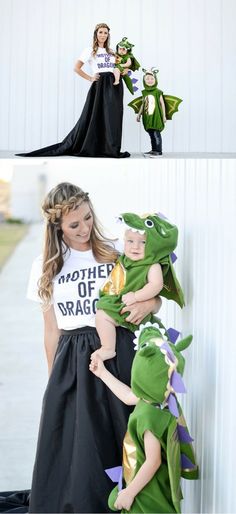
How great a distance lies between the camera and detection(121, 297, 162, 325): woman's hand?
A: 111 inches

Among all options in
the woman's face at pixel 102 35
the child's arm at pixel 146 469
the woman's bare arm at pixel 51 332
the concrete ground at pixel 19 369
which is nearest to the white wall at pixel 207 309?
the child's arm at pixel 146 469

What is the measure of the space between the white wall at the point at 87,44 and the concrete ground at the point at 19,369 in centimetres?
146

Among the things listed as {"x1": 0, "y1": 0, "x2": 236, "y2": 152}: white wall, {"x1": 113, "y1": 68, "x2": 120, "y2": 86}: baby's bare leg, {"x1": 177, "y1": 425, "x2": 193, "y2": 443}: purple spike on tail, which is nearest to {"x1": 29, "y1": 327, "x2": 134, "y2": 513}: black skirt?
{"x1": 177, "y1": 425, "x2": 193, "y2": 443}: purple spike on tail

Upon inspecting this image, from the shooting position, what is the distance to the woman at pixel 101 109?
417 cm

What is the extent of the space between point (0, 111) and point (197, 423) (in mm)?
2680

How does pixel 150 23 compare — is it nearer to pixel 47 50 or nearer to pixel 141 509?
pixel 47 50

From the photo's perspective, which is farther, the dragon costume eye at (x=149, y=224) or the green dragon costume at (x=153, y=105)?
the green dragon costume at (x=153, y=105)

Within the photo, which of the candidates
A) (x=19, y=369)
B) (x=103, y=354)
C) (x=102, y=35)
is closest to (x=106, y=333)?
(x=103, y=354)

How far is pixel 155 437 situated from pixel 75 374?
1.68ft

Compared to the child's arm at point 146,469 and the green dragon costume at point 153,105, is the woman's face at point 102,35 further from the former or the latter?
the child's arm at point 146,469

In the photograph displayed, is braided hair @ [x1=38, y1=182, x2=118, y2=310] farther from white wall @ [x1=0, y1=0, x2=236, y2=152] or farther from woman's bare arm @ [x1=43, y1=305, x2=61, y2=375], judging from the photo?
white wall @ [x1=0, y1=0, x2=236, y2=152]

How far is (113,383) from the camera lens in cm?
281

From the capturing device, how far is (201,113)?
5.03 meters

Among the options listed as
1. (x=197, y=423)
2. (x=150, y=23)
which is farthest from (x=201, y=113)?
(x=197, y=423)
